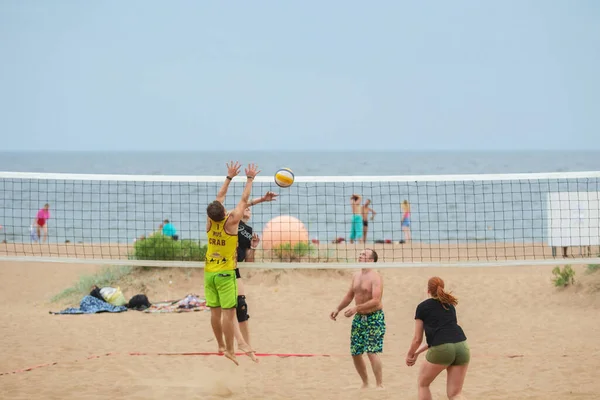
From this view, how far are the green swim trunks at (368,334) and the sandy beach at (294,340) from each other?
609mm

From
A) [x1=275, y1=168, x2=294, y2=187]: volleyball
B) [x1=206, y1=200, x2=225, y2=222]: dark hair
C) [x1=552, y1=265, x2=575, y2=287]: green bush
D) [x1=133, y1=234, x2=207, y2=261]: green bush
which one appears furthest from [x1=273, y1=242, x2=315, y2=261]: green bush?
[x1=206, y1=200, x2=225, y2=222]: dark hair

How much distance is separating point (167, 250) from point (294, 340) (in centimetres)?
500

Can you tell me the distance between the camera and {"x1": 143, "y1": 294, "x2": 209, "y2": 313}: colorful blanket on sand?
16.1 metres

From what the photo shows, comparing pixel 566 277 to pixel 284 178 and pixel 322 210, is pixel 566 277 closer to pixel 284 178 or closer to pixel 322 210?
pixel 284 178

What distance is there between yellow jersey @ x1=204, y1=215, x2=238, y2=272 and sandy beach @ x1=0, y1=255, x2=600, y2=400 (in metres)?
1.74

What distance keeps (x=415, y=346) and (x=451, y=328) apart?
394 millimetres

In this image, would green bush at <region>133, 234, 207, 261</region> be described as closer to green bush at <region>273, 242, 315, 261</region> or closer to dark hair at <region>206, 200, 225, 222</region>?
green bush at <region>273, 242, 315, 261</region>

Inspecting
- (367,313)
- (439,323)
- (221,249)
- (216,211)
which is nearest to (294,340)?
(367,313)

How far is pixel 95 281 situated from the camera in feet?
A: 60.6

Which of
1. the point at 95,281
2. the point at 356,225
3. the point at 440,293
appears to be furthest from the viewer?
the point at 356,225

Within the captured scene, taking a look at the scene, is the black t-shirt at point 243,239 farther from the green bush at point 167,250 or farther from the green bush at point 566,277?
the green bush at point 566,277

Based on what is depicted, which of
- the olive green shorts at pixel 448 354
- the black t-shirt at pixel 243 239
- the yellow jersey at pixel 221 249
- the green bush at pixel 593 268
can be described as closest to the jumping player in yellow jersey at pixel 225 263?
the yellow jersey at pixel 221 249

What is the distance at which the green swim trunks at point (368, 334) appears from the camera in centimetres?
1038

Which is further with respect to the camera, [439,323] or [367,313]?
[367,313]
